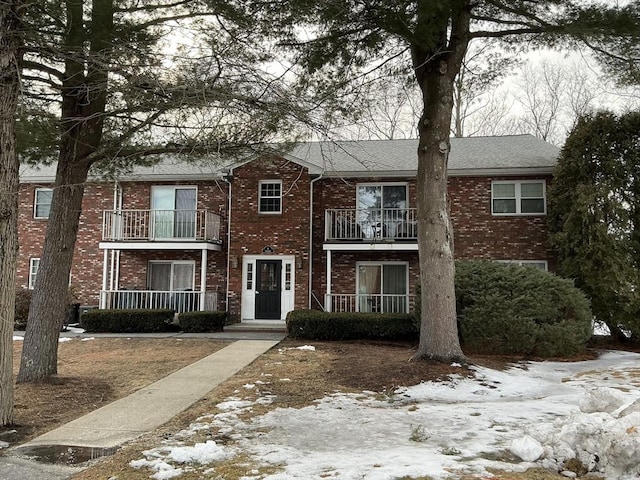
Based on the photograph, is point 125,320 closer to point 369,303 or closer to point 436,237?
point 369,303

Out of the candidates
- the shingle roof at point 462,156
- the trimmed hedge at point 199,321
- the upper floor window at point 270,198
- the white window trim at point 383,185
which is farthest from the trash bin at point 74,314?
the white window trim at point 383,185

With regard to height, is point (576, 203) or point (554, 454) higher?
point (576, 203)

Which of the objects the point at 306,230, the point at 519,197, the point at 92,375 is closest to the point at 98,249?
the point at 306,230

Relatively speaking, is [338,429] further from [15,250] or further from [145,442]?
[15,250]

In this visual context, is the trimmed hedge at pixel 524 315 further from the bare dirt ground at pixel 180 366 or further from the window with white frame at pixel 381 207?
the window with white frame at pixel 381 207

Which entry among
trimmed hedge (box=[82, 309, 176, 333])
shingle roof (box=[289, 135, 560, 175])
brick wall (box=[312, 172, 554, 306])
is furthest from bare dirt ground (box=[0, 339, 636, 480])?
shingle roof (box=[289, 135, 560, 175])

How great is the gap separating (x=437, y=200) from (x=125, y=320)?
1032 centimetres

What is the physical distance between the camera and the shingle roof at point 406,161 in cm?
1584

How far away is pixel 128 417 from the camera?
19.5 ft

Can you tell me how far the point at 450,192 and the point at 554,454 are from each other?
12.8m

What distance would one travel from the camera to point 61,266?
8219 millimetres

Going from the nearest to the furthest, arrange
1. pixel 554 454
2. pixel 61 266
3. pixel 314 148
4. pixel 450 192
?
1. pixel 554 454
2. pixel 61 266
3. pixel 450 192
4. pixel 314 148

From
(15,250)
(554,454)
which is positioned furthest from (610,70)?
(15,250)

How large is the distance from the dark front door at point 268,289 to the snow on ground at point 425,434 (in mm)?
8590
